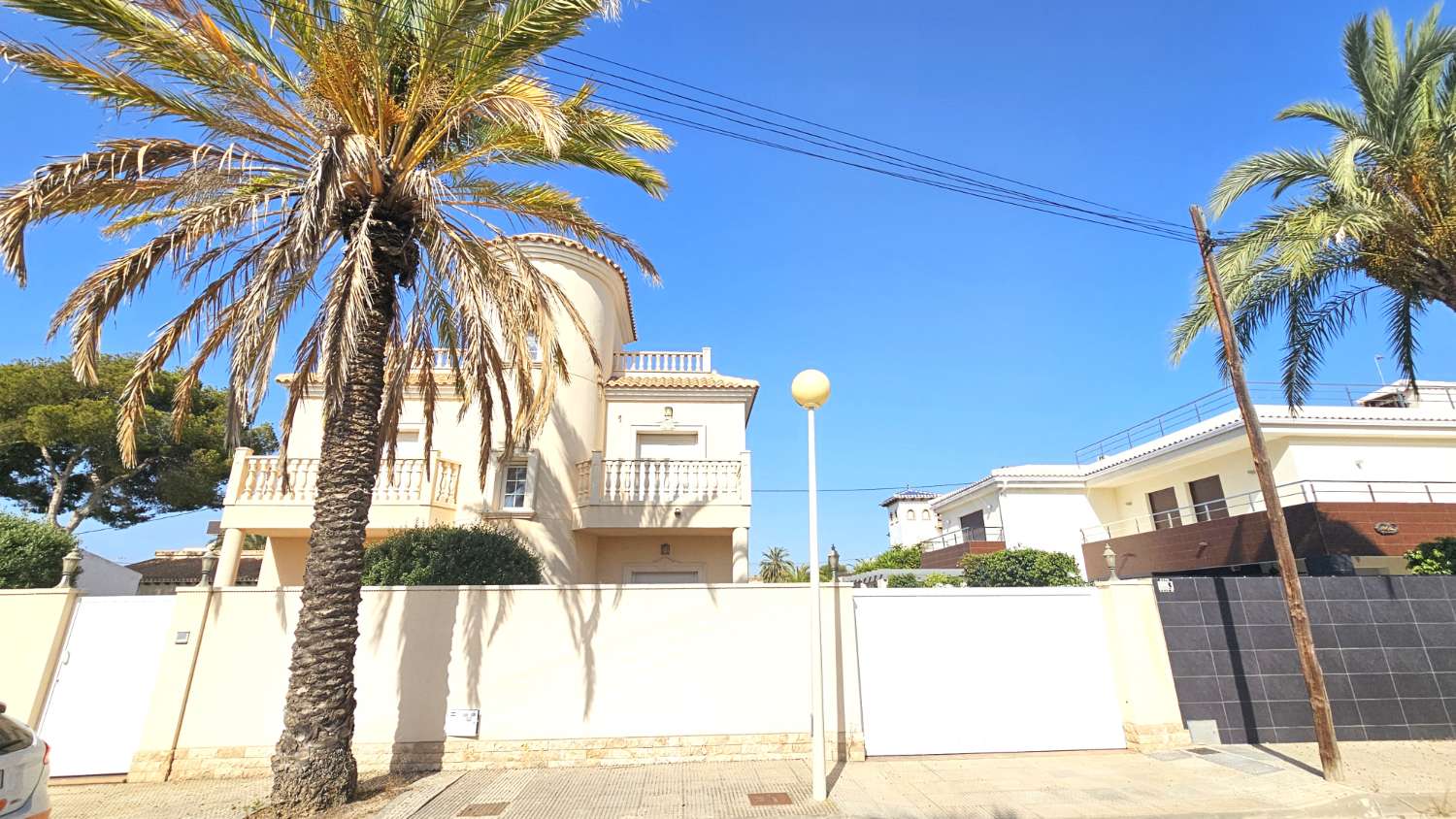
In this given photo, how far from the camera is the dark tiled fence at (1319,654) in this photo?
7512mm

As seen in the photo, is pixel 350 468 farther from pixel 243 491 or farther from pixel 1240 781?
pixel 1240 781

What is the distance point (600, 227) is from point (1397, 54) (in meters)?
10.9

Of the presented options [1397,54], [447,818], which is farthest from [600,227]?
[1397,54]

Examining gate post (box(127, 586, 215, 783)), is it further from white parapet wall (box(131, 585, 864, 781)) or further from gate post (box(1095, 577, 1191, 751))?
gate post (box(1095, 577, 1191, 751))

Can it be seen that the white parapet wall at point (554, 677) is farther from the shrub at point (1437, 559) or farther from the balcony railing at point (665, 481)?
the shrub at point (1437, 559)

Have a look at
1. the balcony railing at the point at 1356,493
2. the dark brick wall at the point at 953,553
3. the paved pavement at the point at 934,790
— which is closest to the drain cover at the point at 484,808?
the paved pavement at the point at 934,790

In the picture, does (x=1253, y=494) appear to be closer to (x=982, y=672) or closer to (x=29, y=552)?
(x=982, y=672)

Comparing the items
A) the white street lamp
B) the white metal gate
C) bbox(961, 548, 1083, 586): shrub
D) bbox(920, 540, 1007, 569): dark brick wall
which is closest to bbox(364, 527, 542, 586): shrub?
the white street lamp

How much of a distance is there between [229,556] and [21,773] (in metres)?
7.51

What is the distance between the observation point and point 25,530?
8.48m

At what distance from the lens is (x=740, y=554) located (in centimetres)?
1109

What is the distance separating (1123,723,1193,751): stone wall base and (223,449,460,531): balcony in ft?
Result: 35.9

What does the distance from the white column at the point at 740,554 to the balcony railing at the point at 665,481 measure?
0.57 m

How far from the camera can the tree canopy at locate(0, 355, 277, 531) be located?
60.1 feet
